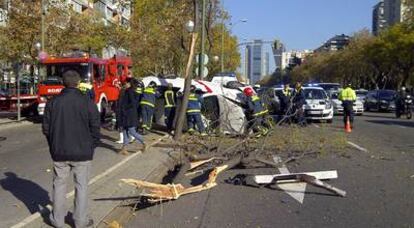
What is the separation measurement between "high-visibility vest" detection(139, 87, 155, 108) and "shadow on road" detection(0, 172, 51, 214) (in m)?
7.49

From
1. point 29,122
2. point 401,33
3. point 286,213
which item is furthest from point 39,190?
point 401,33

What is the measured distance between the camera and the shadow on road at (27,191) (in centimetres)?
906

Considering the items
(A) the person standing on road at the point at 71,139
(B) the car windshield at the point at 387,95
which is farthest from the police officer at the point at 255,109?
(B) the car windshield at the point at 387,95

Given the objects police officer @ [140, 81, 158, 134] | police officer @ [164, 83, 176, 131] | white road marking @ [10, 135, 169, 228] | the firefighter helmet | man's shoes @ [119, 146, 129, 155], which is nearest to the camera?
white road marking @ [10, 135, 169, 228]

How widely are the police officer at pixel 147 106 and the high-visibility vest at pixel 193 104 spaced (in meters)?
1.11

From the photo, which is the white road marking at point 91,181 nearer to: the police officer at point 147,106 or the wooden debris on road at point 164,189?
the police officer at point 147,106

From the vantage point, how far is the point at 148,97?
19.4 m

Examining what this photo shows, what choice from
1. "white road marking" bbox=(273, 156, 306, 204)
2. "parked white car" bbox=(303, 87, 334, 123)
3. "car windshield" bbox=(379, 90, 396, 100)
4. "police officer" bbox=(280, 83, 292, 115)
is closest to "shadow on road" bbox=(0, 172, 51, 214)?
"white road marking" bbox=(273, 156, 306, 204)

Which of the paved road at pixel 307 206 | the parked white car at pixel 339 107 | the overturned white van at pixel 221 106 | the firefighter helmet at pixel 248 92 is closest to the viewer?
the paved road at pixel 307 206

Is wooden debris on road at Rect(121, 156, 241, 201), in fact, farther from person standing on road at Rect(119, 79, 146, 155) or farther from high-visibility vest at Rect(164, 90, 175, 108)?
high-visibility vest at Rect(164, 90, 175, 108)

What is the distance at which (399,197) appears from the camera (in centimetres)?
971

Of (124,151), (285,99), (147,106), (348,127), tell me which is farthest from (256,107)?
(285,99)

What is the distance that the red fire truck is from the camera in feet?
85.3

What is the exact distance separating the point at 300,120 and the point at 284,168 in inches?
383
